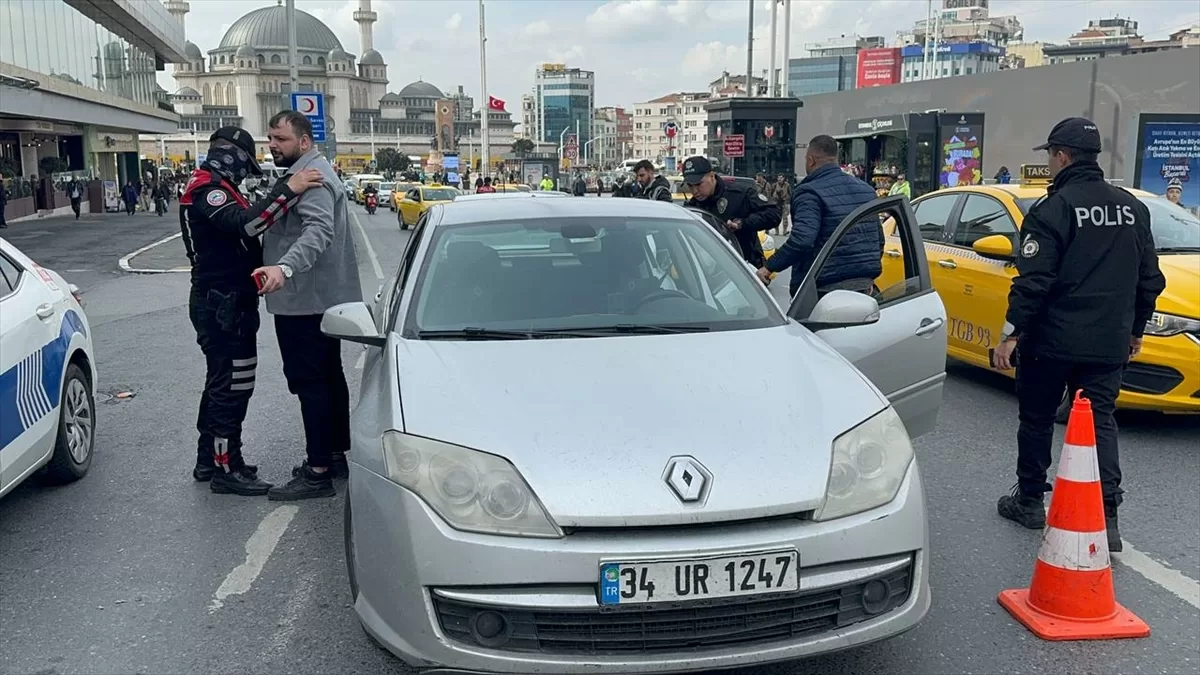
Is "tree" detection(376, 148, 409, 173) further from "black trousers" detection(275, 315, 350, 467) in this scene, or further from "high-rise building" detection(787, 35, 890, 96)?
"black trousers" detection(275, 315, 350, 467)

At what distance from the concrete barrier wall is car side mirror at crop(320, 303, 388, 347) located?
23.3 meters

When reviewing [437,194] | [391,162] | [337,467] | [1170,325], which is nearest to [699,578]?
[337,467]

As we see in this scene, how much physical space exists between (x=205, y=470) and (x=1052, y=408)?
4325 mm

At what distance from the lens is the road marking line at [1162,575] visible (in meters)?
4.03

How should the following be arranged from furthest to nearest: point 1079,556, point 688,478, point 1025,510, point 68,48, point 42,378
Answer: point 68,48 → point 42,378 → point 1025,510 → point 1079,556 → point 688,478

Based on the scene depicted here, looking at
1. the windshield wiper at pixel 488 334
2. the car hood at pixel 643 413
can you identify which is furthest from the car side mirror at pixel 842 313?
the windshield wiper at pixel 488 334

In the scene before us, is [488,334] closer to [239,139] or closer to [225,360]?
[225,360]

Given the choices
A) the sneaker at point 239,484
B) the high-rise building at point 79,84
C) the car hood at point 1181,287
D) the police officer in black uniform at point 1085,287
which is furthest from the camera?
the high-rise building at point 79,84

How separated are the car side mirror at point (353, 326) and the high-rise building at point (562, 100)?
153 meters

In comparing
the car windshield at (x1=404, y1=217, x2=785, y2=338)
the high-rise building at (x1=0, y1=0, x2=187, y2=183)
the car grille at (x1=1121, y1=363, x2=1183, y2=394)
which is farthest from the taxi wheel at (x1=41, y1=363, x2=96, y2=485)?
the high-rise building at (x1=0, y1=0, x2=187, y2=183)

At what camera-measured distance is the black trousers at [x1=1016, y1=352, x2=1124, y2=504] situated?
445 cm

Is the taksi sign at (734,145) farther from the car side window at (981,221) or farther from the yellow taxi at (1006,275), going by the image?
the car side window at (981,221)

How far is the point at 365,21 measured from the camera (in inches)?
6127

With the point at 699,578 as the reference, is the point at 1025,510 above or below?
below
